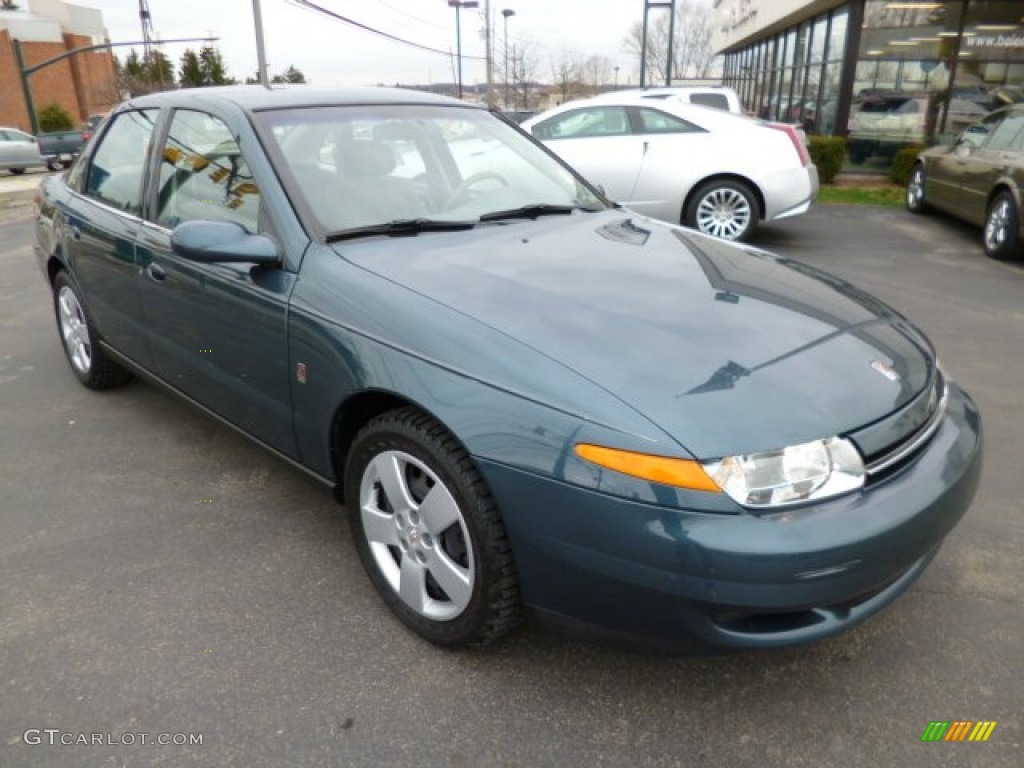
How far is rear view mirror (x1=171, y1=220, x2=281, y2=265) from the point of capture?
2.53m

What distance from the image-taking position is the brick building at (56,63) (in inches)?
1576

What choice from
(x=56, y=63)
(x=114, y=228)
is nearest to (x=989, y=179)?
(x=114, y=228)

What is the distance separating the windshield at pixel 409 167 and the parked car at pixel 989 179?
605 centimetres

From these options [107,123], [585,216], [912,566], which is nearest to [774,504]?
[912,566]

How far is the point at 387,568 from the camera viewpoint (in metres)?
2.48

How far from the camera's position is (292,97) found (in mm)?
3158

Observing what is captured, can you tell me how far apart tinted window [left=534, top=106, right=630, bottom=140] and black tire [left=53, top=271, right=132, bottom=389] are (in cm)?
559

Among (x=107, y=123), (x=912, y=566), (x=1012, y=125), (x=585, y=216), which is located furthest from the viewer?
(x=1012, y=125)

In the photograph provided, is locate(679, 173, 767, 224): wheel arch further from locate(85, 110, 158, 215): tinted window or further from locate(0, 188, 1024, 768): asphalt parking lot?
locate(85, 110, 158, 215): tinted window

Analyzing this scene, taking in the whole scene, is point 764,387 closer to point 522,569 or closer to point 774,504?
point 774,504

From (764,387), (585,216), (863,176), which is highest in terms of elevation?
(585,216)

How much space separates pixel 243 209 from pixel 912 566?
2.45 metres

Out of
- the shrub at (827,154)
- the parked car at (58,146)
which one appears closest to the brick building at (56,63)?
the parked car at (58,146)

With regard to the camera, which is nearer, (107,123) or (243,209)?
(243,209)
